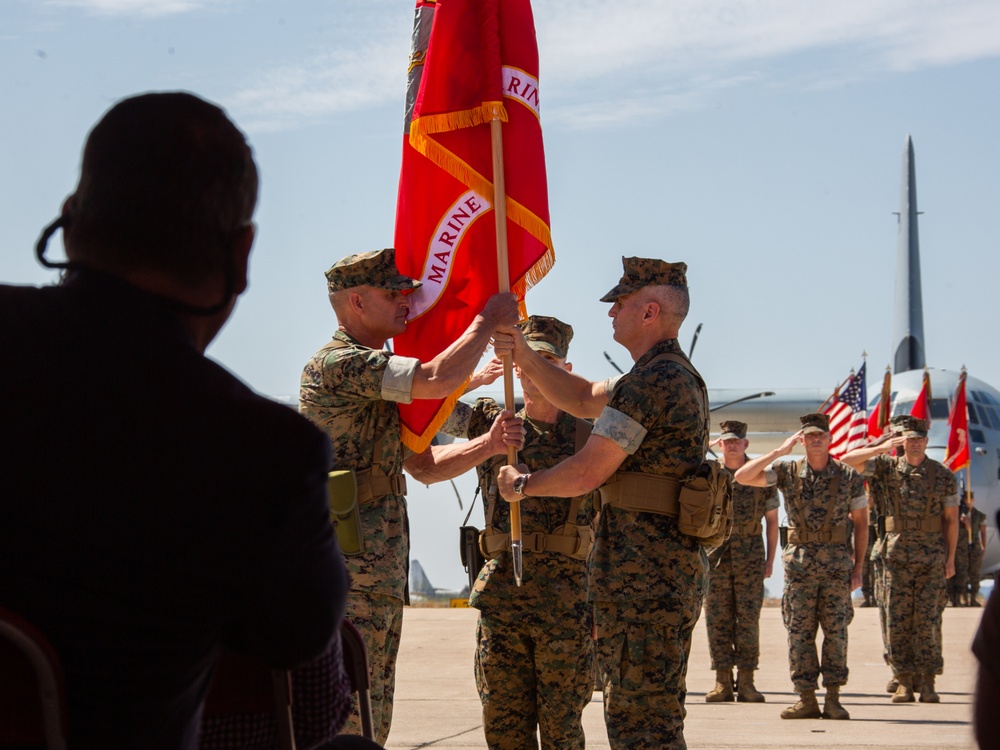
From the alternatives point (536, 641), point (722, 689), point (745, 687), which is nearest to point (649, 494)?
point (536, 641)

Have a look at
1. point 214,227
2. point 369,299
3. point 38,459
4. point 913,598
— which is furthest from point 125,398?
point 913,598

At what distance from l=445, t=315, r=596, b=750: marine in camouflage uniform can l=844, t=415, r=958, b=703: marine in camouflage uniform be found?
6.25m

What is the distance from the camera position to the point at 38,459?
163 cm

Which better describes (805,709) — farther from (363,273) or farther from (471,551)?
(363,273)

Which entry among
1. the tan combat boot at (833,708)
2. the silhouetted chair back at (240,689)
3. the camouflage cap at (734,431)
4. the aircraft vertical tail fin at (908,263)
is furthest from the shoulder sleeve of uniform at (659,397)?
the aircraft vertical tail fin at (908,263)

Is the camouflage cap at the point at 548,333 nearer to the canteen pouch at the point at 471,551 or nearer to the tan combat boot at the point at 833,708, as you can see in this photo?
the canteen pouch at the point at 471,551

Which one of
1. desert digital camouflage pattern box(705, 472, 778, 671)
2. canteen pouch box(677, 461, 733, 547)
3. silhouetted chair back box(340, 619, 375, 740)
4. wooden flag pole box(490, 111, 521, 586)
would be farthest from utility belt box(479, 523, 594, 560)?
desert digital camouflage pattern box(705, 472, 778, 671)

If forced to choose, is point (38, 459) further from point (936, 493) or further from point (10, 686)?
point (936, 493)

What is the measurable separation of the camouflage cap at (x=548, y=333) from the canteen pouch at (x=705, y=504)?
4.61 feet

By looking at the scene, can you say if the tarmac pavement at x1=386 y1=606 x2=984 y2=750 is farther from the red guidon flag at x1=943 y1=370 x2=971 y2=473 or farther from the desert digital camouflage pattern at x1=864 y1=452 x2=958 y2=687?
the red guidon flag at x1=943 y1=370 x2=971 y2=473

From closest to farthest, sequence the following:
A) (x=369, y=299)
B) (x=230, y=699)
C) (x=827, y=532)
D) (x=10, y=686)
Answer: (x=10, y=686), (x=230, y=699), (x=369, y=299), (x=827, y=532)

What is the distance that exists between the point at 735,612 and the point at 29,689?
10.5 metres

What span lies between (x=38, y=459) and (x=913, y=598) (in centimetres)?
1099

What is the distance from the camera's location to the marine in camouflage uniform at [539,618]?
536 centimetres
